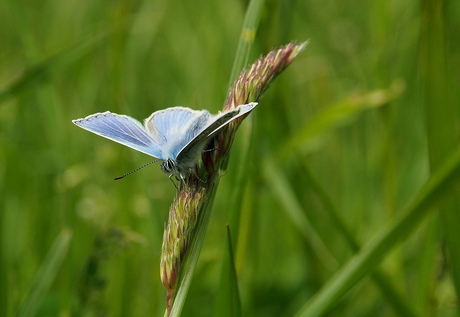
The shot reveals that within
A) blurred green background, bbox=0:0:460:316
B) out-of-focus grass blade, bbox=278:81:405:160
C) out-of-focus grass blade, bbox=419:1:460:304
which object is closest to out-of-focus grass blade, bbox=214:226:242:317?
blurred green background, bbox=0:0:460:316

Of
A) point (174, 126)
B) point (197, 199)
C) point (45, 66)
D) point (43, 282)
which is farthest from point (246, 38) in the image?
point (45, 66)

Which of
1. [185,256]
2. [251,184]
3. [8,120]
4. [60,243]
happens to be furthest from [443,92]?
[8,120]

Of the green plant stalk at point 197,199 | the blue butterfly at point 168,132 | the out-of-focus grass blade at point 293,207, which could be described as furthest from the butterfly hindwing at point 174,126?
the out-of-focus grass blade at point 293,207

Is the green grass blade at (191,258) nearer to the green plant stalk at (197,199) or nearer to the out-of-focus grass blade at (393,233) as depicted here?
the green plant stalk at (197,199)

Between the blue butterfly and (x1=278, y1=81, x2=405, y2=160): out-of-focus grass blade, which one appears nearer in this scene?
the blue butterfly

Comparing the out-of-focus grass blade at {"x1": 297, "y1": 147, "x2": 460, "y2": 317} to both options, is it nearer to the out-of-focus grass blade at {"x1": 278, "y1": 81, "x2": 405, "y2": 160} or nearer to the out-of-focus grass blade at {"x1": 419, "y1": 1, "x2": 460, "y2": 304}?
the out-of-focus grass blade at {"x1": 419, "y1": 1, "x2": 460, "y2": 304}
